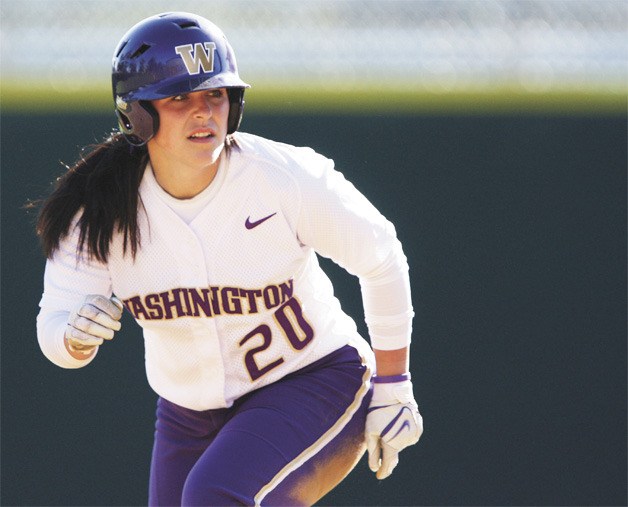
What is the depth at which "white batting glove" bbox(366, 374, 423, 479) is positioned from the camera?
3342 millimetres

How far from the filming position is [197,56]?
3.24 metres

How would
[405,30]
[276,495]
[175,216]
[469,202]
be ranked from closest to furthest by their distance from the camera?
[276,495] < [175,216] < [469,202] < [405,30]

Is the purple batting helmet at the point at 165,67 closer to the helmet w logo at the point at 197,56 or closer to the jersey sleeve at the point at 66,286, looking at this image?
the helmet w logo at the point at 197,56

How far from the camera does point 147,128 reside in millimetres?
3270

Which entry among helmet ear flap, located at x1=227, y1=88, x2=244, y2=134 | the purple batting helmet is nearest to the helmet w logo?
the purple batting helmet

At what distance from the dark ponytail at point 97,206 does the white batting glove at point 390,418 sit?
2.42 ft

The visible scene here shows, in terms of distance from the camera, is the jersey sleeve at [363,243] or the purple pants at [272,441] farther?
the jersey sleeve at [363,243]

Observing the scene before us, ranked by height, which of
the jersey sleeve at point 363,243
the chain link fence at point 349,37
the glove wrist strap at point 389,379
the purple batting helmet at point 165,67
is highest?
the chain link fence at point 349,37

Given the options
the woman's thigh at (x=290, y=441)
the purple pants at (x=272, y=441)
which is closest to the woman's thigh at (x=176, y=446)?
the purple pants at (x=272, y=441)

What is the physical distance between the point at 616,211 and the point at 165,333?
252 centimetres

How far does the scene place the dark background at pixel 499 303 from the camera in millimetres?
5266

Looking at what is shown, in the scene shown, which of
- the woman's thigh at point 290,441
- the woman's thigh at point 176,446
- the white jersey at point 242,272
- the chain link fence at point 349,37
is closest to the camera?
the woman's thigh at point 290,441

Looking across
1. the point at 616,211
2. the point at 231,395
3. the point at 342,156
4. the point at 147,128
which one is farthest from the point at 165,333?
the point at 616,211

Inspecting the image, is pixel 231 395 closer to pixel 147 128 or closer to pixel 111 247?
pixel 111 247
